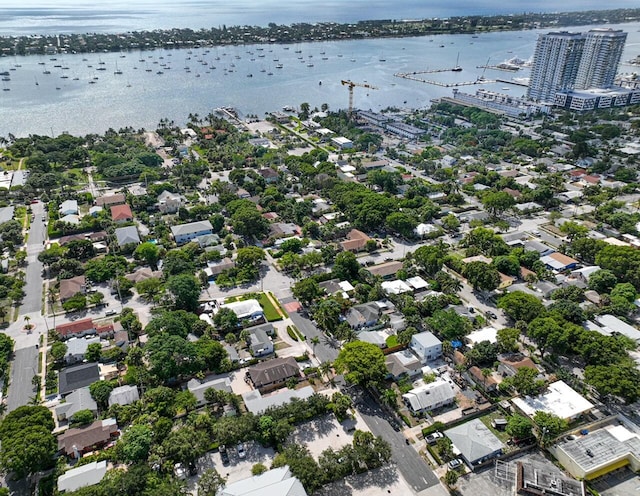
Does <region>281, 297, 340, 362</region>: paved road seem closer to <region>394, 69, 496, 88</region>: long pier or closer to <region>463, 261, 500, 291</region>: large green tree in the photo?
<region>463, 261, 500, 291</region>: large green tree

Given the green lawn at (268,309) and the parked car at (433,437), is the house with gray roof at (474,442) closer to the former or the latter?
the parked car at (433,437)

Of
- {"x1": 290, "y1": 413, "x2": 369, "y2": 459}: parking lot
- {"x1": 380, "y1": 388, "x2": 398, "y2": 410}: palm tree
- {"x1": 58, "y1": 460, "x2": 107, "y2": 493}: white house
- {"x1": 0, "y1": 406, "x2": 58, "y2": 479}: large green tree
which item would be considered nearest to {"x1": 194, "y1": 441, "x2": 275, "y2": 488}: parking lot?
{"x1": 290, "y1": 413, "x2": 369, "y2": 459}: parking lot

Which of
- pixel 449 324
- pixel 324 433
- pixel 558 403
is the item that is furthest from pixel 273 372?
pixel 558 403

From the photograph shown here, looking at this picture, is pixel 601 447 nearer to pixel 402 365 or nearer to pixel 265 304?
pixel 402 365

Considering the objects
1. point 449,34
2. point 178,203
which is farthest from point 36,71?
point 449,34

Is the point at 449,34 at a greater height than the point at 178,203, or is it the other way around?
the point at 449,34

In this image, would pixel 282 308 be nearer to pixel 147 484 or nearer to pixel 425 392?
pixel 425 392
